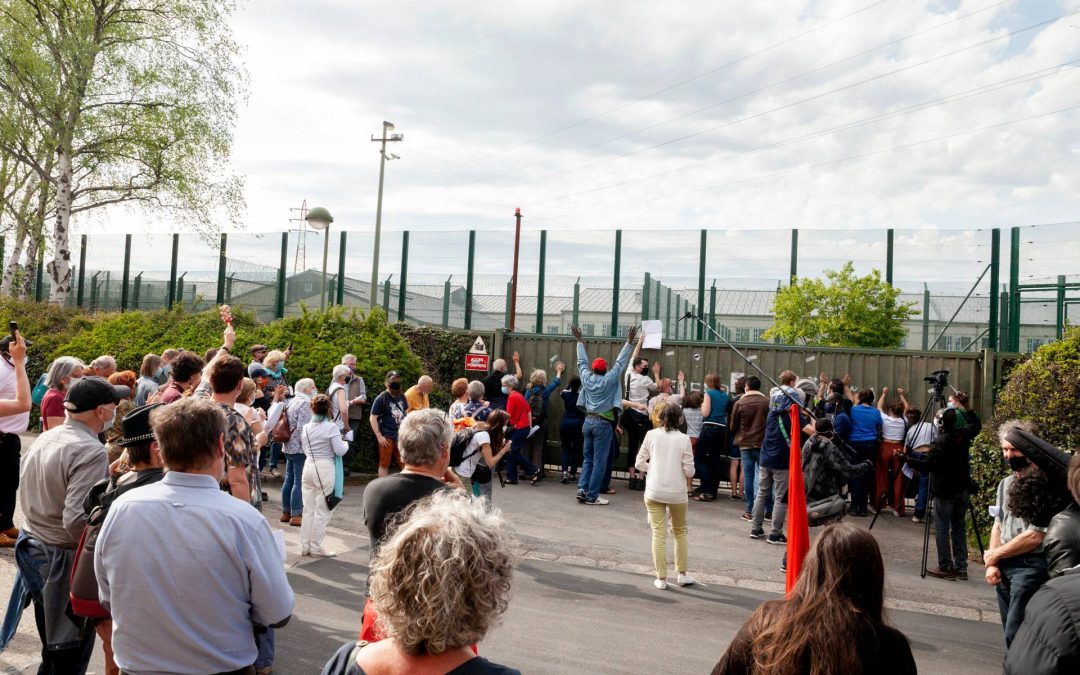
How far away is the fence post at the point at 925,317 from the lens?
14.1 metres

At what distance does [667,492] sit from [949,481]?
3060 mm

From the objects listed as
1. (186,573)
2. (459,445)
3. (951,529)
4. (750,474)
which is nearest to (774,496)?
(750,474)

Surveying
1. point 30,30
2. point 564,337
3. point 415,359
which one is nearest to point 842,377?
point 564,337

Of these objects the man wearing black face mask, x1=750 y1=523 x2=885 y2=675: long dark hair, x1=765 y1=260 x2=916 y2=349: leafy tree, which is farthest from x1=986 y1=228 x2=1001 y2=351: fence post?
x1=750 y1=523 x2=885 y2=675: long dark hair

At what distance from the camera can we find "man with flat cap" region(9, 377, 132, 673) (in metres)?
4.15

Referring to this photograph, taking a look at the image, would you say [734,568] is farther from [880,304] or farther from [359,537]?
[880,304]

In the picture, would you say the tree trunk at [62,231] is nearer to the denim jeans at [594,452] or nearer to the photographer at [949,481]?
the denim jeans at [594,452]

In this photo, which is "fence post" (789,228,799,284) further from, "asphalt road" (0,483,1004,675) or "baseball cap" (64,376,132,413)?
"baseball cap" (64,376,132,413)

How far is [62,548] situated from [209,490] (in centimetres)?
201

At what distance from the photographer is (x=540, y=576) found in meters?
7.85

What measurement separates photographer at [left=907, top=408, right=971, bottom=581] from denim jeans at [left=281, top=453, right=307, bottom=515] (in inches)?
267

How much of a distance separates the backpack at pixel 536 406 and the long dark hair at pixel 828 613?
10.8 m

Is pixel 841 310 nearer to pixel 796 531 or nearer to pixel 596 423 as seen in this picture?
pixel 596 423

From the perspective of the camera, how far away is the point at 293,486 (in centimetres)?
940
